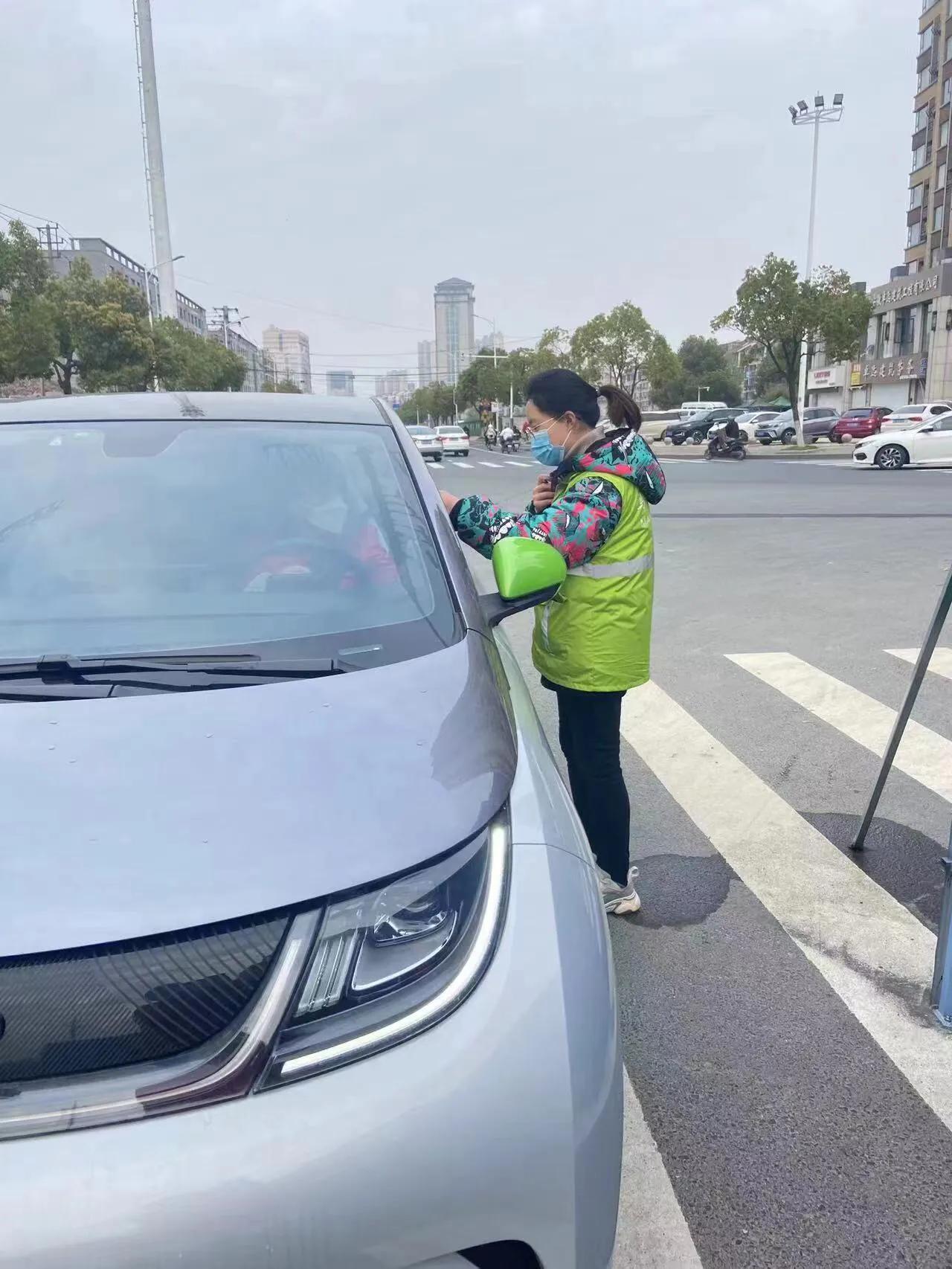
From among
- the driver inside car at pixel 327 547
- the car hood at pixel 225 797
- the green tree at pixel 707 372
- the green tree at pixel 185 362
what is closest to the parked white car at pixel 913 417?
the green tree at pixel 185 362

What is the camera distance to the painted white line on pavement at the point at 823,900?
A: 2781 millimetres

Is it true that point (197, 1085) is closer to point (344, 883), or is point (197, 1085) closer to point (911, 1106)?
point (344, 883)

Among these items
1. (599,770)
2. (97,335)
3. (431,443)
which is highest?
(97,335)

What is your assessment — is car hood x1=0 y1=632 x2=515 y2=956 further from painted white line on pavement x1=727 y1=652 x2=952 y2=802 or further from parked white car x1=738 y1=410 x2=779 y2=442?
parked white car x1=738 y1=410 x2=779 y2=442

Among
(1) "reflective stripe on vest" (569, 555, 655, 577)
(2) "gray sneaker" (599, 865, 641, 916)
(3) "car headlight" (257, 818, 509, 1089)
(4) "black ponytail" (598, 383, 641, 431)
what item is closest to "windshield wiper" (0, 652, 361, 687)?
(3) "car headlight" (257, 818, 509, 1089)

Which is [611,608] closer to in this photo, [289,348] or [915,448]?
[915,448]

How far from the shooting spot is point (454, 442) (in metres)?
45.9

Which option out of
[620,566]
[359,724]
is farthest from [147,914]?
[620,566]

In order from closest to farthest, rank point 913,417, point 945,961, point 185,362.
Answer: point 945,961 → point 913,417 → point 185,362

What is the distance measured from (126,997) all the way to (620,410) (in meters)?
2.44

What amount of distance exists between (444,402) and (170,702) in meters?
137

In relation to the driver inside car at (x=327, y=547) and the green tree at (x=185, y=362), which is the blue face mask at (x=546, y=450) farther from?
the green tree at (x=185, y=362)

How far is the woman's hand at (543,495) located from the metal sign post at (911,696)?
4.39 ft

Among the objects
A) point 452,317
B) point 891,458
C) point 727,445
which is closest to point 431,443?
Answer: point 727,445
